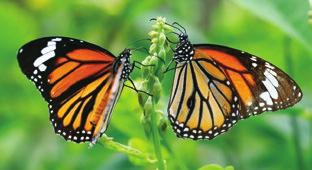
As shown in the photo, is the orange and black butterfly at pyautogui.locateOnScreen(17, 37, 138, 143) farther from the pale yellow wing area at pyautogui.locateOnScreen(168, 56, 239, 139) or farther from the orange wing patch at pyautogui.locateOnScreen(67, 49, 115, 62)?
the pale yellow wing area at pyautogui.locateOnScreen(168, 56, 239, 139)

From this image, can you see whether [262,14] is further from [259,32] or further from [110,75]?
[259,32]

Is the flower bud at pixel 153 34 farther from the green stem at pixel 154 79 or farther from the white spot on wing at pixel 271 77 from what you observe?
the white spot on wing at pixel 271 77

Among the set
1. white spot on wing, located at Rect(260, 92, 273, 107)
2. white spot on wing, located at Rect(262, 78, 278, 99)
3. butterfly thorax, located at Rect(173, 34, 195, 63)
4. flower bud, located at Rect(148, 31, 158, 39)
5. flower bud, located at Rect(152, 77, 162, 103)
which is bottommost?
flower bud, located at Rect(152, 77, 162, 103)

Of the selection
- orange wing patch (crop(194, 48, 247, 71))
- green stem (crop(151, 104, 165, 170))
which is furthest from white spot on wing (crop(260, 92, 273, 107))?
green stem (crop(151, 104, 165, 170))

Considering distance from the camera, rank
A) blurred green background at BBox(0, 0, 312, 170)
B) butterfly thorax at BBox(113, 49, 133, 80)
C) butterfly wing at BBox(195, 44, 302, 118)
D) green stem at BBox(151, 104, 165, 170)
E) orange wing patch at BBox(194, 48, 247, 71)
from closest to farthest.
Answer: green stem at BBox(151, 104, 165, 170) → butterfly thorax at BBox(113, 49, 133, 80) → butterfly wing at BBox(195, 44, 302, 118) → orange wing patch at BBox(194, 48, 247, 71) → blurred green background at BBox(0, 0, 312, 170)

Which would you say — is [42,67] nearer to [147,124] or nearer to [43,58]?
[43,58]

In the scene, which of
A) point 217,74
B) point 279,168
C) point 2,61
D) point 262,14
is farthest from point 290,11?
point 2,61

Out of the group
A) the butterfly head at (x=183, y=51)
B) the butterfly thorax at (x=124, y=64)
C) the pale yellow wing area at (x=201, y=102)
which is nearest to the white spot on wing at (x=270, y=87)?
the pale yellow wing area at (x=201, y=102)
